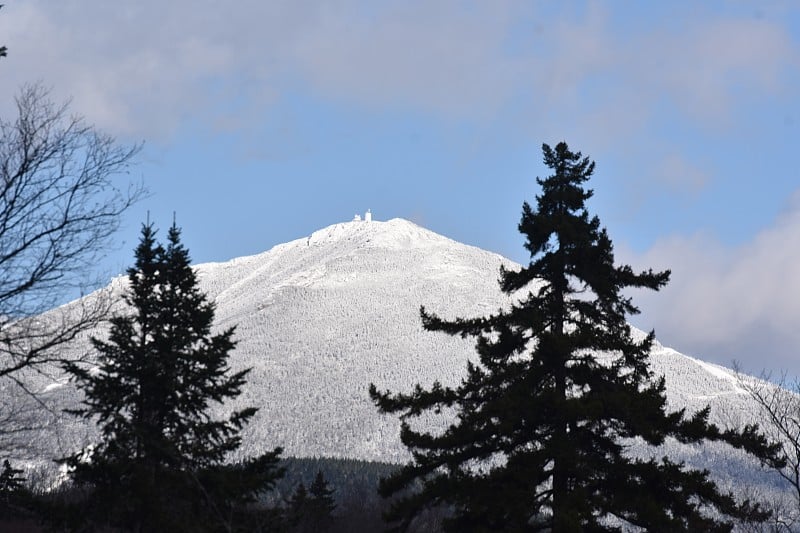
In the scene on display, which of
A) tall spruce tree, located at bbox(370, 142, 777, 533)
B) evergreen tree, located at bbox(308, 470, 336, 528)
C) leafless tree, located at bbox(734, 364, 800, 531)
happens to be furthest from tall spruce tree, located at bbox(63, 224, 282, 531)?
evergreen tree, located at bbox(308, 470, 336, 528)

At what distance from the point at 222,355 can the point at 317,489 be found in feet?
149

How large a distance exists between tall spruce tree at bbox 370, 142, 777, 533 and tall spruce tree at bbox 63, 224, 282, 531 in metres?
4.00

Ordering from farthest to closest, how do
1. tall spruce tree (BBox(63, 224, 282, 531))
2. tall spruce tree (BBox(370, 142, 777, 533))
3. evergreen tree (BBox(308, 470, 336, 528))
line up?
evergreen tree (BBox(308, 470, 336, 528))
tall spruce tree (BBox(370, 142, 777, 533))
tall spruce tree (BBox(63, 224, 282, 531))

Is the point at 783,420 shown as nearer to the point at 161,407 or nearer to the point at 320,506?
the point at 161,407

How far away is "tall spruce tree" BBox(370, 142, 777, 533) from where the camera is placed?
18.9m

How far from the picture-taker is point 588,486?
64.1ft

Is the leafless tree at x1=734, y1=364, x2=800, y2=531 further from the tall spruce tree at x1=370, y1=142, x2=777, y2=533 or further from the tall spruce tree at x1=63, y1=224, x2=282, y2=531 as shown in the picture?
the tall spruce tree at x1=63, y1=224, x2=282, y2=531

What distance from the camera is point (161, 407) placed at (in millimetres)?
18797

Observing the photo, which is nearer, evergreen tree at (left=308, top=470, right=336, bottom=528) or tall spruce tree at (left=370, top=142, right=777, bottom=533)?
tall spruce tree at (left=370, top=142, right=777, bottom=533)

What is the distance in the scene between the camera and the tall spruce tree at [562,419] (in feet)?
62.1

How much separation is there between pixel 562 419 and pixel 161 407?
27.0ft

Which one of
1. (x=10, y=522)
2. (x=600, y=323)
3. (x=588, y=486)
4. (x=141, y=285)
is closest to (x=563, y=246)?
(x=600, y=323)

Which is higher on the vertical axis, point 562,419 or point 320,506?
point 562,419

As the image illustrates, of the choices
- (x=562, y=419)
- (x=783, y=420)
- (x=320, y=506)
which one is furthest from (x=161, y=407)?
(x=320, y=506)
